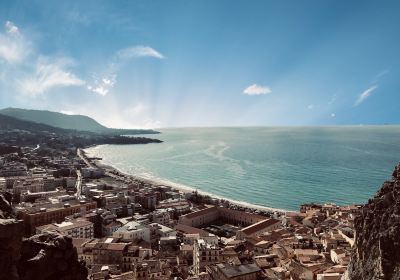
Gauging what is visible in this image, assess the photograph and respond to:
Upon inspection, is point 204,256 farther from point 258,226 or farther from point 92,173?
point 92,173

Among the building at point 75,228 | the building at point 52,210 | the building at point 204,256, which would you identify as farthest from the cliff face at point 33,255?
the building at point 52,210

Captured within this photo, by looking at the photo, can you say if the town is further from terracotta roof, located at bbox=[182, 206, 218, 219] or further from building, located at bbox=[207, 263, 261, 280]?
building, located at bbox=[207, 263, 261, 280]

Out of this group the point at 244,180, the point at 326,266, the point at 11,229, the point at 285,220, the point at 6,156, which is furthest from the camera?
Answer: the point at 6,156

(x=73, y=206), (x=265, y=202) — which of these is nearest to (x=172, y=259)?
(x=73, y=206)

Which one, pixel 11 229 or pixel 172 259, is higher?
pixel 11 229

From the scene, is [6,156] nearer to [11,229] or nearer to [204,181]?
[204,181]

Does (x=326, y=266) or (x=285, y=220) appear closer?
(x=326, y=266)
